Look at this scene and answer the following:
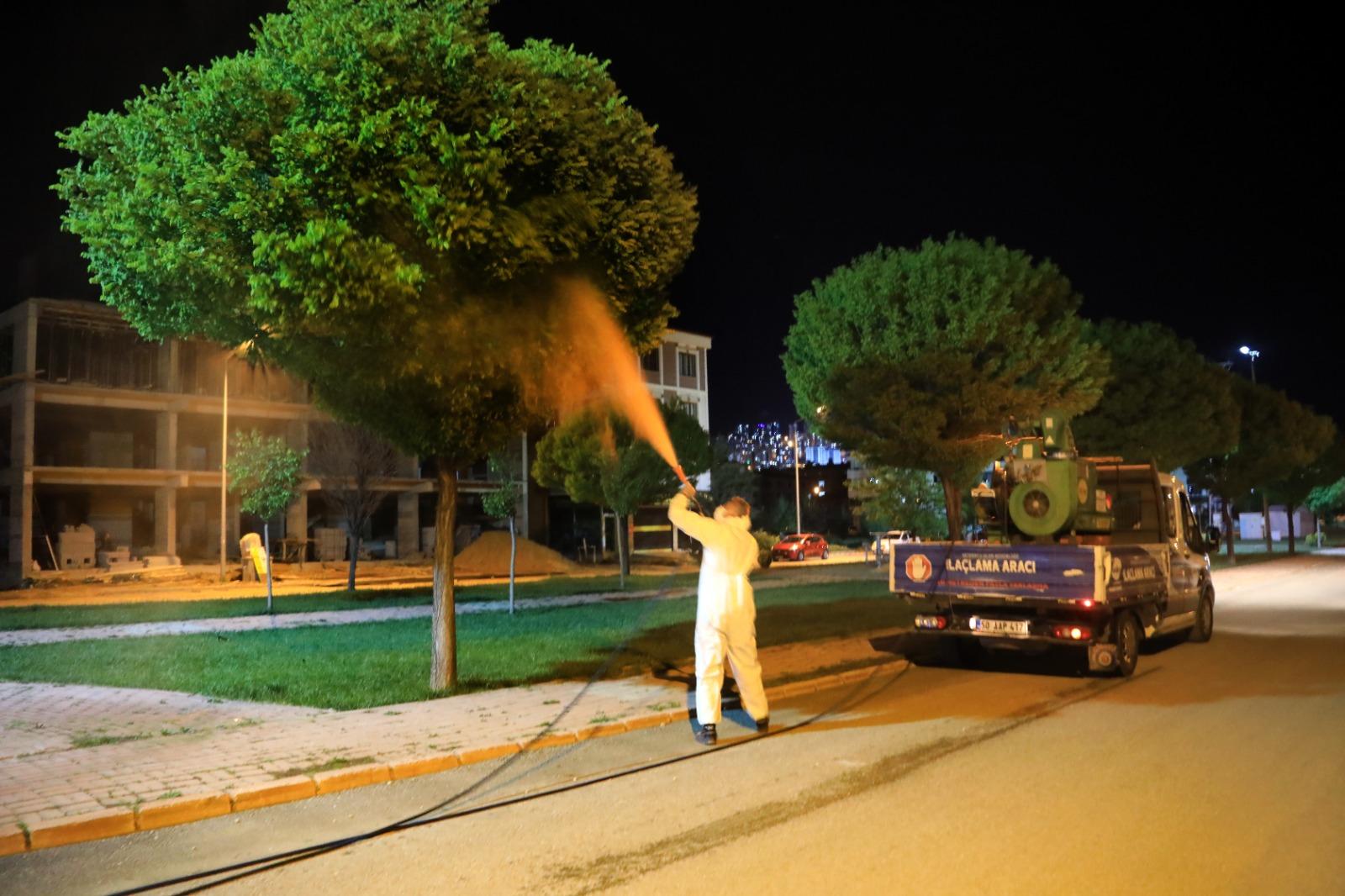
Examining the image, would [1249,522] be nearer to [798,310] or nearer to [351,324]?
[798,310]

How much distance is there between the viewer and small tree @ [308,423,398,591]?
27.3 m

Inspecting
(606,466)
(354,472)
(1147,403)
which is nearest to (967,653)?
(354,472)

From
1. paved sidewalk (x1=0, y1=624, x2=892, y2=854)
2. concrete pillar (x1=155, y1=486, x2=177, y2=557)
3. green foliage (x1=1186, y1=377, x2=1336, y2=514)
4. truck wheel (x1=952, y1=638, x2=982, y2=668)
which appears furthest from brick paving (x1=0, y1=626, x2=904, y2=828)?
green foliage (x1=1186, y1=377, x2=1336, y2=514)

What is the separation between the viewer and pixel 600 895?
4969mm

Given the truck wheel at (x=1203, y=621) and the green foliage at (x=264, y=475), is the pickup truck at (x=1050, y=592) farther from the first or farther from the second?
the green foliage at (x=264, y=475)

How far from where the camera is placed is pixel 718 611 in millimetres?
8422

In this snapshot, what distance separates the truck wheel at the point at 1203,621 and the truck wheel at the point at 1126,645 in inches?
144

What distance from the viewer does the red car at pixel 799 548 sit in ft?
160

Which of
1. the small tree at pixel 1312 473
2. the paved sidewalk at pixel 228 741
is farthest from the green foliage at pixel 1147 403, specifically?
the paved sidewalk at pixel 228 741

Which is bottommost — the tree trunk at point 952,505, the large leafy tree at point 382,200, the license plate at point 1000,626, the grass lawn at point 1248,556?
the grass lawn at point 1248,556

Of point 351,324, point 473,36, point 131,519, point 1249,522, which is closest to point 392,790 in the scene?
point 351,324

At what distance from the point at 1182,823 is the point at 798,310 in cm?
1688

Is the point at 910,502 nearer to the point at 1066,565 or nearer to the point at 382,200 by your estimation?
the point at 1066,565

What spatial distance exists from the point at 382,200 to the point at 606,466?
84.2 feet
